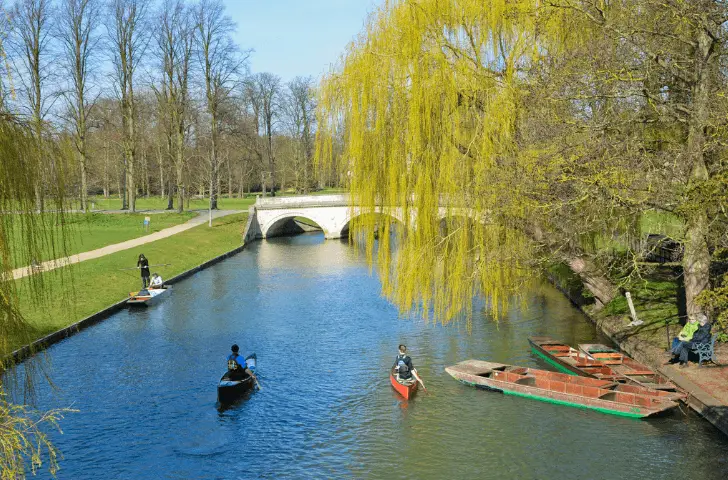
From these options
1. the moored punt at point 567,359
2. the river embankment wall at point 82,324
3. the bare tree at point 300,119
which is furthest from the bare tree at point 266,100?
the moored punt at point 567,359

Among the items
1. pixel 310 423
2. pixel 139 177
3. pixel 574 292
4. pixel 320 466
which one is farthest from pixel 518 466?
pixel 139 177

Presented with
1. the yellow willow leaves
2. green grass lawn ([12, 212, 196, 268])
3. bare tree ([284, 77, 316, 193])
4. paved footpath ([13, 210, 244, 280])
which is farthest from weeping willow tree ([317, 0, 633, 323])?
bare tree ([284, 77, 316, 193])

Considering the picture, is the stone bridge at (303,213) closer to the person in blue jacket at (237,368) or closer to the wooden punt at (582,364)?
the wooden punt at (582,364)

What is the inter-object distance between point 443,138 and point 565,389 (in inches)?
302

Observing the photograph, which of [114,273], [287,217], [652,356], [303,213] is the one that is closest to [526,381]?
[652,356]

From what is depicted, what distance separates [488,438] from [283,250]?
38.1m

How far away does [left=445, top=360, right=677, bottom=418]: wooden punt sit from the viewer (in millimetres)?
15742

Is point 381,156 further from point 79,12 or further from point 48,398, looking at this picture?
point 79,12

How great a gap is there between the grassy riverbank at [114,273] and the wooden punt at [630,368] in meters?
13.9

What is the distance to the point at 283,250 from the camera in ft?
171

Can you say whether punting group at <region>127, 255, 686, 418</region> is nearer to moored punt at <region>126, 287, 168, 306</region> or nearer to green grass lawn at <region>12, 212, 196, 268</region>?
moored punt at <region>126, 287, 168, 306</region>

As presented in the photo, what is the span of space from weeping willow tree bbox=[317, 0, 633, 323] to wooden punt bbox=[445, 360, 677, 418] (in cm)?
250

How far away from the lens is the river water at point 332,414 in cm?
1399

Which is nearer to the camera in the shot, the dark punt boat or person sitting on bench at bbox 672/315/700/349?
the dark punt boat
